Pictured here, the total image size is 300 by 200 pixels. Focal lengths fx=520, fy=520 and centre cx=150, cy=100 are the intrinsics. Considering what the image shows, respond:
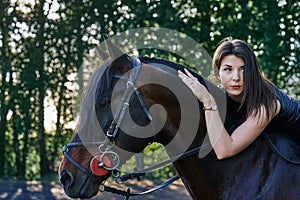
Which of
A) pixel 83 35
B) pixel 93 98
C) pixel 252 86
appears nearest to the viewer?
pixel 93 98

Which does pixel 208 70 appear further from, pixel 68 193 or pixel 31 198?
pixel 68 193

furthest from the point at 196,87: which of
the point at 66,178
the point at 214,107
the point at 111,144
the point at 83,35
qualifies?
the point at 83,35

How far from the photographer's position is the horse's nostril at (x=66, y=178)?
102 inches

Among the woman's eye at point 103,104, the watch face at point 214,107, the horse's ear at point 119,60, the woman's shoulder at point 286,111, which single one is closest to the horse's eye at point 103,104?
the woman's eye at point 103,104

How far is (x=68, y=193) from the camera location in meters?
2.59

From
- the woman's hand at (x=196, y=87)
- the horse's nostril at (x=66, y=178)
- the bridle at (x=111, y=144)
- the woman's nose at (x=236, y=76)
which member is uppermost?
the woman's nose at (x=236, y=76)

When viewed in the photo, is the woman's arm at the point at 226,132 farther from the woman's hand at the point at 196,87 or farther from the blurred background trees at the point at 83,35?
the blurred background trees at the point at 83,35

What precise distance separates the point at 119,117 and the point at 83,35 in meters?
8.30

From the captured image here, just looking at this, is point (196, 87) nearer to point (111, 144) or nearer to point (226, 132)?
point (226, 132)

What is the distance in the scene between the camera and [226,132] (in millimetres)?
2559

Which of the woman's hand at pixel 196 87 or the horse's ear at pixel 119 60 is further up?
the horse's ear at pixel 119 60

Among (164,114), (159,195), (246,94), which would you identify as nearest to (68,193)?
(164,114)

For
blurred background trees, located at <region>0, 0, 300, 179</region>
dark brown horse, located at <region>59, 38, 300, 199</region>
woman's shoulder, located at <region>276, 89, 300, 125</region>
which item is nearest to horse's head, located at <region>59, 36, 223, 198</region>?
dark brown horse, located at <region>59, 38, 300, 199</region>

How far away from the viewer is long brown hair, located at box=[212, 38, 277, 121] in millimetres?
2592
